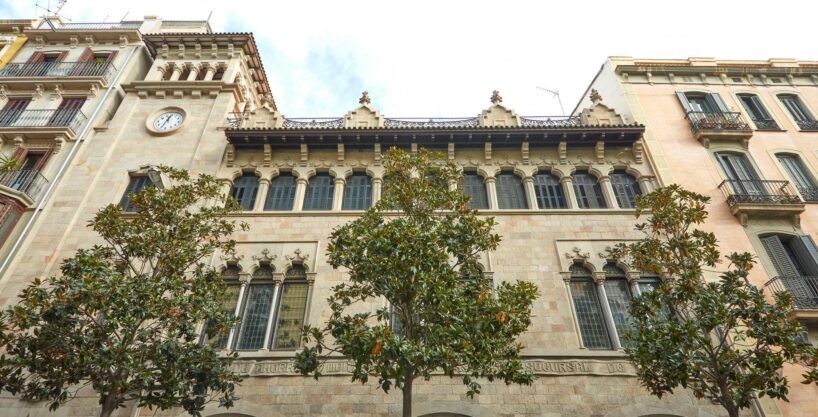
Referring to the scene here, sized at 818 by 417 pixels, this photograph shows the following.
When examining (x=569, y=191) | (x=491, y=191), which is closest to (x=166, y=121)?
(x=491, y=191)

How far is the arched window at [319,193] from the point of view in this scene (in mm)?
15034

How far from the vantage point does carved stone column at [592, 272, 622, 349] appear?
11594 millimetres

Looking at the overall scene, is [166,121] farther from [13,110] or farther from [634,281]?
[634,281]

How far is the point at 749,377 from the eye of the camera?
25.5 feet

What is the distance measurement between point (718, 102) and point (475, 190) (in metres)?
11.3

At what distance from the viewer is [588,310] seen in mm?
12258

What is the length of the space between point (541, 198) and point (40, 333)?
45.2 feet


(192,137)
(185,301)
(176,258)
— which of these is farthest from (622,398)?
(192,137)

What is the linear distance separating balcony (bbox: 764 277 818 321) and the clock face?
69.3ft

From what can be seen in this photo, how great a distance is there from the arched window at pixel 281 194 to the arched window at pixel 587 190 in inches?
396

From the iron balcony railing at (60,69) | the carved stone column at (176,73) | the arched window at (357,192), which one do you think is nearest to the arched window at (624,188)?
the arched window at (357,192)

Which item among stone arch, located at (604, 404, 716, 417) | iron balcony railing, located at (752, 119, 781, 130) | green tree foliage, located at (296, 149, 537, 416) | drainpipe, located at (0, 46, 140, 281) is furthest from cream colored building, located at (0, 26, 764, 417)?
iron balcony railing, located at (752, 119, 781, 130)

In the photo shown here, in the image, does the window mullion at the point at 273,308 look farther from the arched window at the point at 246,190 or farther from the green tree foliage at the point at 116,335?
the arched window at the point at 246,190

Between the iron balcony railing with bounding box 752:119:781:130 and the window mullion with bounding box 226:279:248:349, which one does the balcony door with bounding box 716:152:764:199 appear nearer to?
the iron balcony railing with bounding box 752:119:781:130
